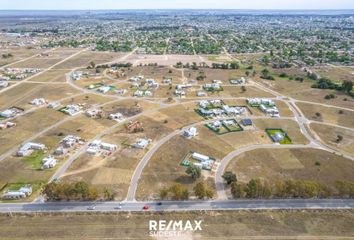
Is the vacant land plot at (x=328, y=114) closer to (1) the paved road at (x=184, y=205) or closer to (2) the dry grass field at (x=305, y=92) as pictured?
(2) the dry grass field at (x=305, y=92)

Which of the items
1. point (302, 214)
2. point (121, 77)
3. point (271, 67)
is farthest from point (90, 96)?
point (271, 67)

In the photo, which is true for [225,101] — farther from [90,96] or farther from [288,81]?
[90,96]

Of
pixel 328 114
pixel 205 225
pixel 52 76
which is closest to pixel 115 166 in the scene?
pixel 205 225

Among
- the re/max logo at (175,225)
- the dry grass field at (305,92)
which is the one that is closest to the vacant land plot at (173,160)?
the re/max logo at (175,225)

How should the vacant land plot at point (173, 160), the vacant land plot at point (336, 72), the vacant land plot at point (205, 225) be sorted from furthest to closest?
the vacant land plot at point (336, 72), the vacant land plot at point (173, 160), the vacant land plot at point (205, 225)

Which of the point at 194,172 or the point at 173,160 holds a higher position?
the point at 194,172

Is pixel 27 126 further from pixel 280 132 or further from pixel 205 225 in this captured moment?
pixel 280 132
